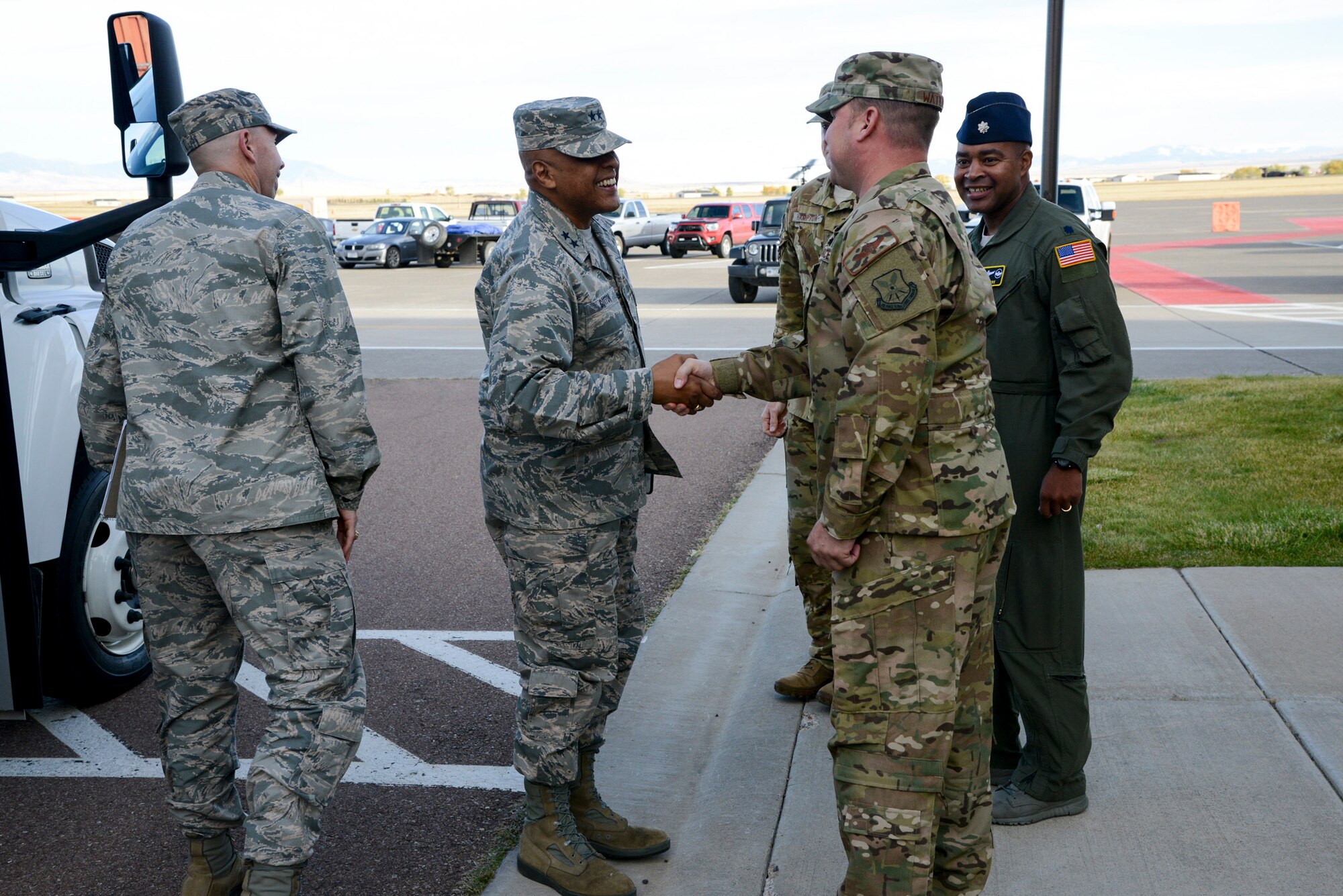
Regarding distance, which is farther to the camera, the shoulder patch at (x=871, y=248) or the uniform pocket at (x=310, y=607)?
the uniform pocket at (x=310, y=607)

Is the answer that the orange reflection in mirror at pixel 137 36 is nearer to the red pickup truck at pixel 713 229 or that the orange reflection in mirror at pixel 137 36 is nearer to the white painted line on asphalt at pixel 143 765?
the white painted line on asphalt at pixel 143 765

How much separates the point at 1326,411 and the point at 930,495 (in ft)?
26.0

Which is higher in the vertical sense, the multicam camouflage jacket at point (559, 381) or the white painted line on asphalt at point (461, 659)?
the multicam camouflage jacket at point (559, 381)

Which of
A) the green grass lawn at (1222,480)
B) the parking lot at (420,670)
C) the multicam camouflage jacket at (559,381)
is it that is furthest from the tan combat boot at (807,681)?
the green grass lawn at (1222,480)

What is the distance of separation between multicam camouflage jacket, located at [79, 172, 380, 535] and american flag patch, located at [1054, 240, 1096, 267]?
1996 millimetres

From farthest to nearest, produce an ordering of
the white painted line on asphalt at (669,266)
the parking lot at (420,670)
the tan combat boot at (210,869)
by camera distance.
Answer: the white painted line on asphalt at (669,266) < the parking lot at (420,670) < the tan combat boot at (210,869)

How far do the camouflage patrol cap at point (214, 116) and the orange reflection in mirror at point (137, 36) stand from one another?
0.51 metres

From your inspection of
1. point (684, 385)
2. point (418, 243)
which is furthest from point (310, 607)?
point (418, 243)

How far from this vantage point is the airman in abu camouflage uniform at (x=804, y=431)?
4.16 metres

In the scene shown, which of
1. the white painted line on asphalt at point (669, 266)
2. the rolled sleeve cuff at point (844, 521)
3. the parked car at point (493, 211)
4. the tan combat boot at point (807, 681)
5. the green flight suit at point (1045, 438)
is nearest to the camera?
the rolled sleeve cuff at point (844, 521)

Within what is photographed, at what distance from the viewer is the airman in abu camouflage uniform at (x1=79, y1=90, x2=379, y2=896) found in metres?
2.85

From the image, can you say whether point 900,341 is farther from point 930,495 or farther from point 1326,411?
point 1326,411

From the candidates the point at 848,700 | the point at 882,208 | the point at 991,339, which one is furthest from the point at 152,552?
the point at 991,339

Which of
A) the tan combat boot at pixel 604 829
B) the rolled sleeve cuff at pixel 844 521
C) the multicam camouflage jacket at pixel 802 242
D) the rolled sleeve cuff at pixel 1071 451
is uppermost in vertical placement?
the multicam camouflage jacket at pixel 802 242
